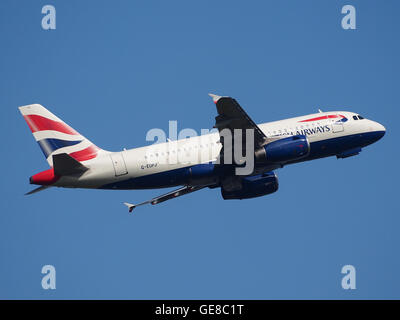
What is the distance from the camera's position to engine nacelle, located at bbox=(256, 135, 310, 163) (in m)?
54.9

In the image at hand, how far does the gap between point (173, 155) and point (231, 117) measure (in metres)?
5.94

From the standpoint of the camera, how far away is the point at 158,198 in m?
60.1

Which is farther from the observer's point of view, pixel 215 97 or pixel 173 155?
pixel 173 155

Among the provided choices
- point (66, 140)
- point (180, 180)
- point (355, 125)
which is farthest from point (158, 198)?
point (355, 125)

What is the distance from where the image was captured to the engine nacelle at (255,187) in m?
60.1

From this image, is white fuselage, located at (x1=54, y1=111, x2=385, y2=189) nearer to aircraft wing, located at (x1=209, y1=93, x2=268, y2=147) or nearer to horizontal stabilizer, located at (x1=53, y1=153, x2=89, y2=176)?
horizontal stabilizer, located at (x1=53, y1=153, x2=89, y2=176)

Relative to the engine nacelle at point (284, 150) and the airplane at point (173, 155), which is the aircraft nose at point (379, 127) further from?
the engine nacelle at point (284, 150)

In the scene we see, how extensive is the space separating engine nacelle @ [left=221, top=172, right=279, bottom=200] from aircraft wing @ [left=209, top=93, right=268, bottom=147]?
5879 millimetres

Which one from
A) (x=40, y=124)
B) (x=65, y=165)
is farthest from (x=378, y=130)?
(x=40, y=124)

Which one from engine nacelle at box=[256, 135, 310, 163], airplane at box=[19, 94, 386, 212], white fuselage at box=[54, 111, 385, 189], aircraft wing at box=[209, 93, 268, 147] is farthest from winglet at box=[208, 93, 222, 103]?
engine nacelle at box=[256, 135, 310, 163]

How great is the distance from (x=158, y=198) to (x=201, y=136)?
23.6 feet

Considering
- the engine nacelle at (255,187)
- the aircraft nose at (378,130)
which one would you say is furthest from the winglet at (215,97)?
the aircraft nose at (378,130)

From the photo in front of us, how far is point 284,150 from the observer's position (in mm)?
54844

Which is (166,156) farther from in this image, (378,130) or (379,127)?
(379,127)
